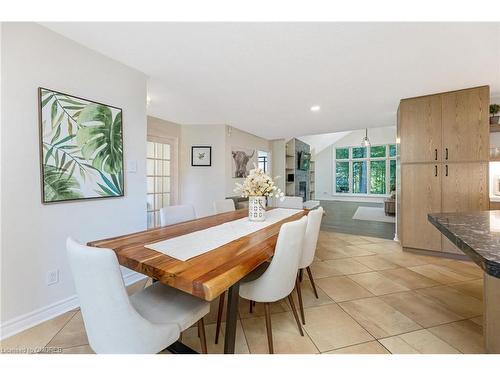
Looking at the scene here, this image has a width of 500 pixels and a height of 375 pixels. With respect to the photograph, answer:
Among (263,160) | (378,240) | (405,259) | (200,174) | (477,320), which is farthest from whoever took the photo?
(263,160)

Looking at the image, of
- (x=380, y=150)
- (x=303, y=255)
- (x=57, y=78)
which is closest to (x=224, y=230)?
(x=303, y=255)

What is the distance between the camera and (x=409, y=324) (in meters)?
1.72

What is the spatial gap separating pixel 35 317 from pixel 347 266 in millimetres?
3078

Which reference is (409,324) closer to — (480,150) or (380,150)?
(480,150)

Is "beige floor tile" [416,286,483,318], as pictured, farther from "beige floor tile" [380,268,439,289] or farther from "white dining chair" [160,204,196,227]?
"white dining chair" [160,204,196,227]

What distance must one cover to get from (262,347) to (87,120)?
2253mm

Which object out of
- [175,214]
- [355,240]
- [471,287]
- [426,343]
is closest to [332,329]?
[426,343]

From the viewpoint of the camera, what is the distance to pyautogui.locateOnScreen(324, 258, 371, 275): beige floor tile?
2.72m

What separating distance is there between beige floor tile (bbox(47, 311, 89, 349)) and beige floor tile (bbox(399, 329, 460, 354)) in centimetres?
219

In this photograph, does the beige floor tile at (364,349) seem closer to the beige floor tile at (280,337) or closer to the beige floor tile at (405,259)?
the beige floor tile at (280,337)

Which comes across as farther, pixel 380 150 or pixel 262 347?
pixel 380 150

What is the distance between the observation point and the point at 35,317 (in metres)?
1.68

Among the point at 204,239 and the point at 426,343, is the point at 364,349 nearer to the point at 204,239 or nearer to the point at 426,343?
the point at 426,343

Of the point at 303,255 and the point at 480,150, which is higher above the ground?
the point at 480,150
